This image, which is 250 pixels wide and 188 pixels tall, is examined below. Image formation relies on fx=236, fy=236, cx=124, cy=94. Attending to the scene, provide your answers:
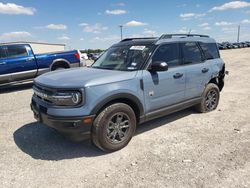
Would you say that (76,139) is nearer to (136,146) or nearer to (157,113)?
(136,146)

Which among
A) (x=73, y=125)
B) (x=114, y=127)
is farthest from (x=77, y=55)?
(x=73, y=125)

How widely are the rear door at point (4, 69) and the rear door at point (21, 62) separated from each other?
0.14 meters

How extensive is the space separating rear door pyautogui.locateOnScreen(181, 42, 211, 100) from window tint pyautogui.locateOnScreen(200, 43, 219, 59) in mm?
225

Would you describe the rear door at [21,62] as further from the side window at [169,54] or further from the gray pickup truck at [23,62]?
the side window at [169,54]

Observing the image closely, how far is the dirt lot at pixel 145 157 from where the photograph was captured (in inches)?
124

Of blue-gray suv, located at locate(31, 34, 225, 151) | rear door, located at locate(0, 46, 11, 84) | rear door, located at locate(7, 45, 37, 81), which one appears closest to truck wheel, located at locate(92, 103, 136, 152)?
blue-gray suv, located at locate(31, 34, 225, 151)

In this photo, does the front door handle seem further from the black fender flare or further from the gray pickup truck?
the gray pickup truck

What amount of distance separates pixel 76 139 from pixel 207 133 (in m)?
2.57

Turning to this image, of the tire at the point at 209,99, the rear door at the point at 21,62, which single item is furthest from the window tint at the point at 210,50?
the rear door at the point at 21,62

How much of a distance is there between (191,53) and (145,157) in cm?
278

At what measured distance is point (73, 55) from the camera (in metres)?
10.6

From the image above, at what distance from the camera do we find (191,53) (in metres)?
5.36

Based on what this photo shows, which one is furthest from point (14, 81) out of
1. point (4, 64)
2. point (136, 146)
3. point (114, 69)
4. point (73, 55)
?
point (136, 146)

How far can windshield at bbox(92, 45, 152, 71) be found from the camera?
4414mm
